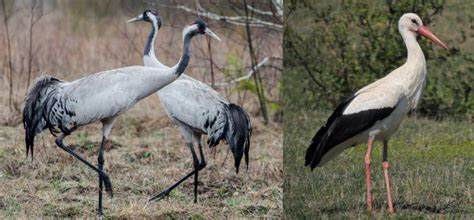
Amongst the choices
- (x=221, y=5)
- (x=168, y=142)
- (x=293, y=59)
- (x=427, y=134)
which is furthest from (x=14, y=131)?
(x=427, y=134)

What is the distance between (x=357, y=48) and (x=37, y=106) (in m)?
2.28

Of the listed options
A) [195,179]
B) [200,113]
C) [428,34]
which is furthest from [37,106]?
[428,34]

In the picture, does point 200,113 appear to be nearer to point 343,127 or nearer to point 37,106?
point 37,106

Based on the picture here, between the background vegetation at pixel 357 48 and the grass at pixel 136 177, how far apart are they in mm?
953

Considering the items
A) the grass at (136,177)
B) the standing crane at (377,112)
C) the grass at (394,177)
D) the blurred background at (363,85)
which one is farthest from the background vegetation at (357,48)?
the grass at (136,177)

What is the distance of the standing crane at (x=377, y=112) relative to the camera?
22.1ft

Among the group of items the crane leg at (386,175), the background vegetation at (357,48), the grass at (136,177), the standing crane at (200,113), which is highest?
the background vegetation at (357,48)

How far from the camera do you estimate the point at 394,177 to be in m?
7.02

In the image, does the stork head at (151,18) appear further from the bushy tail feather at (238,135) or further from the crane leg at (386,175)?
the crane leg at (386,175)

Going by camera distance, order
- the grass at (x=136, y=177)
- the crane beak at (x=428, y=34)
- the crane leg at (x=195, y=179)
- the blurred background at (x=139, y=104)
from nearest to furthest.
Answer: the crane beak at (x=428, y=34) → the grass at (x=136, y=177) → the blurred background at (x=139, y=104) → the crane leg at (x=195, y=179)

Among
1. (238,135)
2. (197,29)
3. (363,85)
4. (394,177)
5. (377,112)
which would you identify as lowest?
(394,177)

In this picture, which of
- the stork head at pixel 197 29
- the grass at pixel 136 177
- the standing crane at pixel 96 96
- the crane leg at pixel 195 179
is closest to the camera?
the standing crane at pixel 96 96

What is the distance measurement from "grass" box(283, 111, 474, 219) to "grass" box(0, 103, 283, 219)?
0.57 metres

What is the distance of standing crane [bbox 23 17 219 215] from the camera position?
7211 mm
